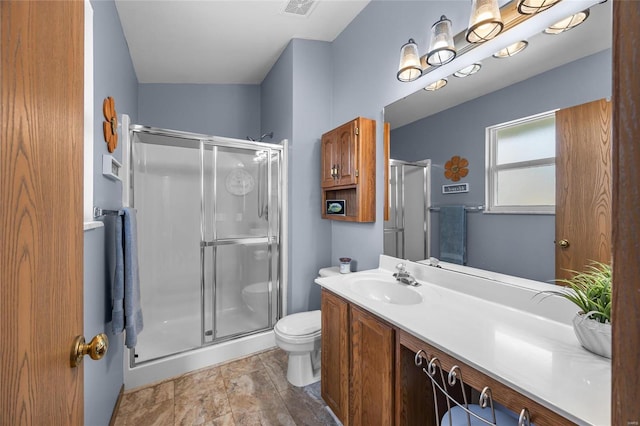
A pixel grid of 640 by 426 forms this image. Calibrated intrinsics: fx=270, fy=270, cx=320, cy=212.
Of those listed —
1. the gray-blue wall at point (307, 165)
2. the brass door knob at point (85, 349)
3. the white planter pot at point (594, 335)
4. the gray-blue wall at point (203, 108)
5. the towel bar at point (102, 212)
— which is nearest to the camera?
the brass door knob at point (85, 349)

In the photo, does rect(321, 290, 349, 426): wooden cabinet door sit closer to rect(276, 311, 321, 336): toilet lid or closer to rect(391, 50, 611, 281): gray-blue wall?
rect(276, 311, 321, 336): toilet lid

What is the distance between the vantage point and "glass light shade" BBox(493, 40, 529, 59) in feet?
3.96

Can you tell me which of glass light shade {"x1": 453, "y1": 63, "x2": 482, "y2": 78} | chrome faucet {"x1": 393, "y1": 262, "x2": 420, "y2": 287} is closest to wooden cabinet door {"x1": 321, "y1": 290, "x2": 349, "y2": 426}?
chrome faucet {"x1": 393, "y1": 262, "x2": 420, "y2": 287}

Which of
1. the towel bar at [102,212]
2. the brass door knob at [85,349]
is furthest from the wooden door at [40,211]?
the towel bar at [102,212]

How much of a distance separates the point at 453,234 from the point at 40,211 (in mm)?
1627

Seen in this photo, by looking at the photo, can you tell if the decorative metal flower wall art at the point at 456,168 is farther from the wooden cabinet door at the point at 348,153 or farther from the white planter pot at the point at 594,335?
the white planter pot at the point at 594,335

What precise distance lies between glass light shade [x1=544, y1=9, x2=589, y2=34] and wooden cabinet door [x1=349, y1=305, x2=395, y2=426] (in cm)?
141

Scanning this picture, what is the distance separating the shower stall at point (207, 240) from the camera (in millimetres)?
2322

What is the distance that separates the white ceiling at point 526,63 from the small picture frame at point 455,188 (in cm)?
45

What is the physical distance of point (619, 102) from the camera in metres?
0.32

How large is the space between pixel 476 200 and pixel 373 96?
45.8 inches

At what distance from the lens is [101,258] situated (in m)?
1.41

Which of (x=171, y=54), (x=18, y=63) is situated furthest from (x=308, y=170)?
(x=18, y=63)

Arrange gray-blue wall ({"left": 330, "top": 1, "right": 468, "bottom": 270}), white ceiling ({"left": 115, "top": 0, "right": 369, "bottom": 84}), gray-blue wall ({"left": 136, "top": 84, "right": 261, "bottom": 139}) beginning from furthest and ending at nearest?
gray-blue wall ({"left": 136, "top": 84, "right": 261, "bottom": 139}), white ceiling ({"left": 115, "top": 0, "right": 369, "bottom": 84}), gray-blue wall ({"left": 330, "top": 1, "right": 468, "bottom": 270})
